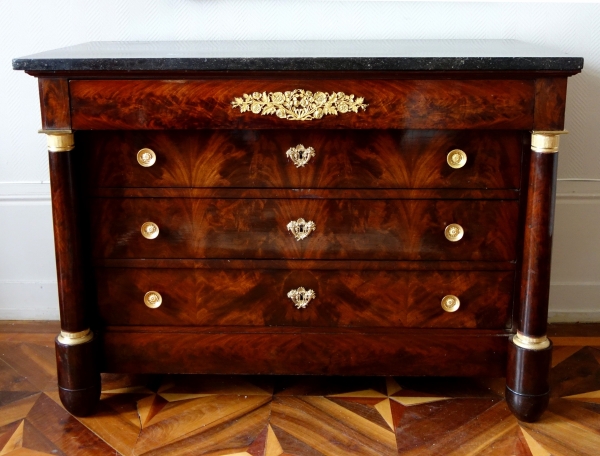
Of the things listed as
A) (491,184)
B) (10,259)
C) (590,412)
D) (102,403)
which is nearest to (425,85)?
(491,184)

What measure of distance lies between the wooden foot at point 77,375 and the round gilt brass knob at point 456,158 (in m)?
0.96

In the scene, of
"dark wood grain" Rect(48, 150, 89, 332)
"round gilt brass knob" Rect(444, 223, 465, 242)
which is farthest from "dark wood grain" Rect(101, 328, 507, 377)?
"round gilt brass knob" Rect(444, 223, 465, 242)

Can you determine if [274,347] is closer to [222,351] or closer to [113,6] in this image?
[222,351]

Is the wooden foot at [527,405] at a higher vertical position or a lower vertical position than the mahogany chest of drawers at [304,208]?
lower

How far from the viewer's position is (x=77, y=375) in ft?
5.45

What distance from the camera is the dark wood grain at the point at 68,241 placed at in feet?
5.09

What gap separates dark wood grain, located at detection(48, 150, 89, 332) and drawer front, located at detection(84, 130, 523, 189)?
64mm

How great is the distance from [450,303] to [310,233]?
0.38m

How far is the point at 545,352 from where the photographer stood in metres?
1.61

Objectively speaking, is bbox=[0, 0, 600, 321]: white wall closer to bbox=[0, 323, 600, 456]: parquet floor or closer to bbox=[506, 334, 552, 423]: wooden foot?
bbox=[0, 323, 600, 456]: parquet floor

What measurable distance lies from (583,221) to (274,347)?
3.69 feet

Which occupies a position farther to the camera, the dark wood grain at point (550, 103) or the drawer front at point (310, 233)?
the drawer front at point (310, 233)

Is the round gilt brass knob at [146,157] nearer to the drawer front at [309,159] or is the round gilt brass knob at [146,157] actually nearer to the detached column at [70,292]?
the drawer front at [309,159]

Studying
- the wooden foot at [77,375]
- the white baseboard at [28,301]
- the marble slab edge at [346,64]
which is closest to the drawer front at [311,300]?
the wooden foot at [77,375]
